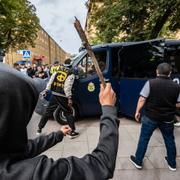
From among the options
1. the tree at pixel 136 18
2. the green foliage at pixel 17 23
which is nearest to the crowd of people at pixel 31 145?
the tree at pixel 136 18

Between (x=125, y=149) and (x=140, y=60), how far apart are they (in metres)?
2.71

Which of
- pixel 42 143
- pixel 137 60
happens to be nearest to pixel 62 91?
pixel 137 60

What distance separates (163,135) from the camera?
158 inches

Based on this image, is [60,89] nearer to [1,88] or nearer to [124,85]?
[124,85]

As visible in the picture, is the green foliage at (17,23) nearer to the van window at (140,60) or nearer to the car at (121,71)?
the car at (121,71)

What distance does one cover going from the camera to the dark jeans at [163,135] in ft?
12.9

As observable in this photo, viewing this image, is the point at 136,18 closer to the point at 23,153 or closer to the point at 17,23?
the point at 23,153

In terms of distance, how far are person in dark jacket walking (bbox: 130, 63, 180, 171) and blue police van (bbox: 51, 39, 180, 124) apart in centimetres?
249

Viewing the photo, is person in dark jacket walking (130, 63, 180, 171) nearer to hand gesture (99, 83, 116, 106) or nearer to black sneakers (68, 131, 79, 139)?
black sneakers (68, 131, 79, 139)

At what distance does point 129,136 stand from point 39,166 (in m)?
5.00

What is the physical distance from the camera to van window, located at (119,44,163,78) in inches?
250

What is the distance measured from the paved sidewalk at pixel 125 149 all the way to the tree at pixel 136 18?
6.01 metres

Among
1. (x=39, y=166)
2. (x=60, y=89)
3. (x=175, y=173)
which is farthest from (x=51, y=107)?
(x=39, y=166)

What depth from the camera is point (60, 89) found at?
5.99 m
